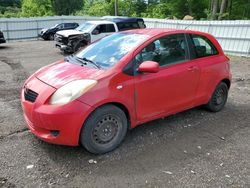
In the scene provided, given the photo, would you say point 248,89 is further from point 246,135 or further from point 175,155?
point 175,155

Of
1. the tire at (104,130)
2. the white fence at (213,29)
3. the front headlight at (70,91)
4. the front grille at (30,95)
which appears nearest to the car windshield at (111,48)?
the front headlight at (70,91)

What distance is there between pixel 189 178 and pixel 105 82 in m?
1.58

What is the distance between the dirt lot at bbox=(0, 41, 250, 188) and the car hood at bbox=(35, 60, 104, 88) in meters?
0.94

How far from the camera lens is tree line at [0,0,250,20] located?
111ft

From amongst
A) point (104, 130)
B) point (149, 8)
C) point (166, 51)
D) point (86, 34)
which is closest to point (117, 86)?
point (104, 130)

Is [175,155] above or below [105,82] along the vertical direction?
below

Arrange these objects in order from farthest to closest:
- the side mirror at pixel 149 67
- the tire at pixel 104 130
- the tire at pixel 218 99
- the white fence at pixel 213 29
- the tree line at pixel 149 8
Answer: the tree line at pixel 149 8
the white fence at pixel 213 29
the tire at pixel 218 99
the side mirror at pixel 149 67
the tire at pixel 104 130

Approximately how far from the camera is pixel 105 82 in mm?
3637

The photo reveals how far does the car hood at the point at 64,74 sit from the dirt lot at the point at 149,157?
94cm

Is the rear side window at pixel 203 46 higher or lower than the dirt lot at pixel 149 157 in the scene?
higher

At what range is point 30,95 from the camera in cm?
376

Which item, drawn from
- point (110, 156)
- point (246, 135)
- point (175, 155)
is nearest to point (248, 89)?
point (246, 135)

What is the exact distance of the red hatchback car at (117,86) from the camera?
3477mm

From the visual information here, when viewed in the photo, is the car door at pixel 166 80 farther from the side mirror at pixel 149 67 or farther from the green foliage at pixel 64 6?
the green foliage at pixel 64 6
